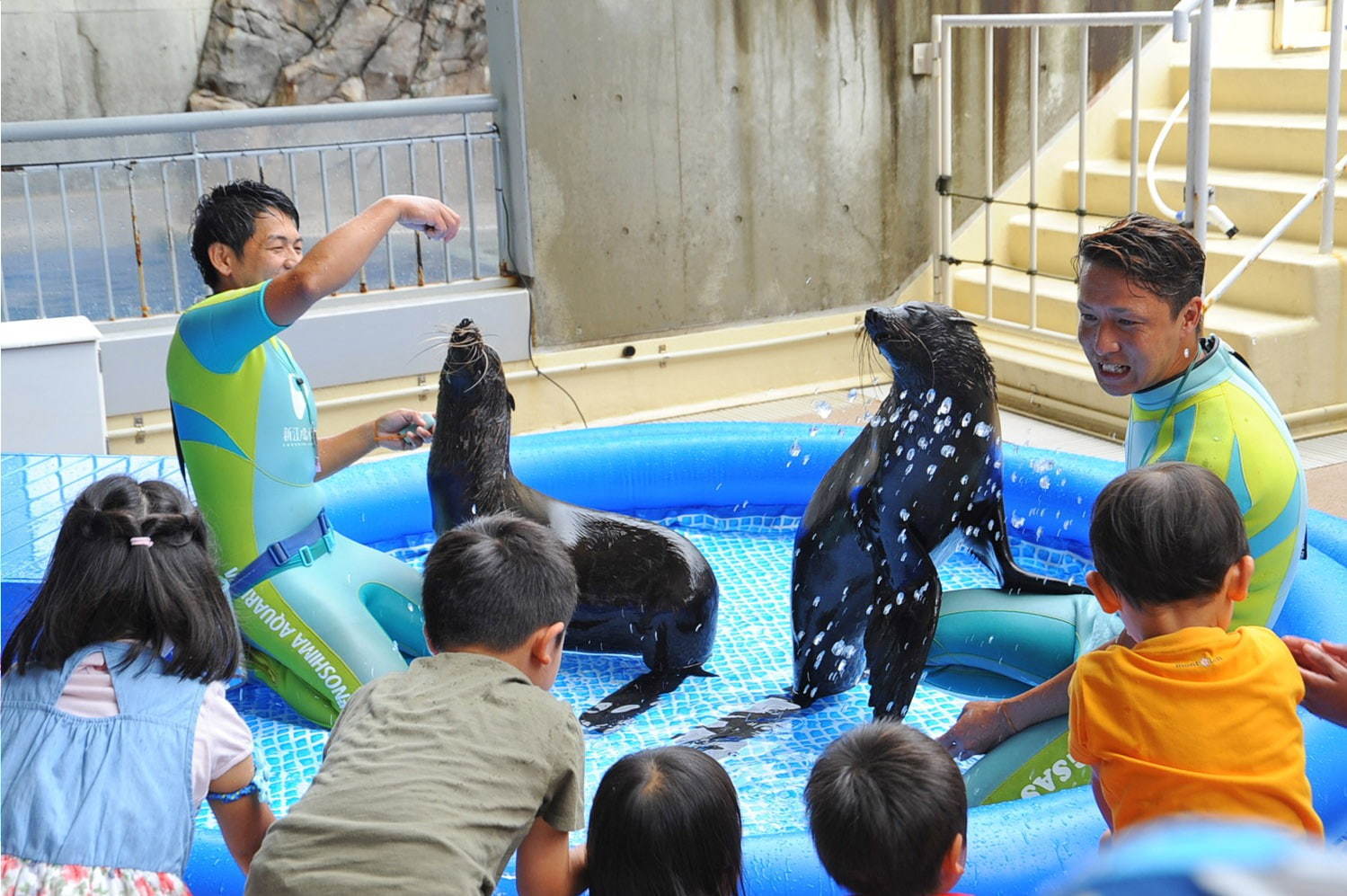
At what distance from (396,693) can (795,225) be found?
618cm

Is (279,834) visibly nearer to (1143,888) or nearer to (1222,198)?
(1143,888)

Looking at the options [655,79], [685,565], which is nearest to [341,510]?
[685,565]

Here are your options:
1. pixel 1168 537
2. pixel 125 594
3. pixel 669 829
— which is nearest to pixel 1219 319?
pixel 1168 537

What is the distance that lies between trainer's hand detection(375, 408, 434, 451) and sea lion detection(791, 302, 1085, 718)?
1.11m

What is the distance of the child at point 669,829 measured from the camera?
2.01 m

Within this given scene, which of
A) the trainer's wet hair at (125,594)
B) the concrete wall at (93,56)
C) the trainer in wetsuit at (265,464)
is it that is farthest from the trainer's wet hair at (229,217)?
the concrete wall at (93,56)

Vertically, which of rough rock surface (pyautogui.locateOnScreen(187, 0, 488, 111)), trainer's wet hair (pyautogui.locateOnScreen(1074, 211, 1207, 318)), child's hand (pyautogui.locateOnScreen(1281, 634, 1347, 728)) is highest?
rough rock surface (pyautogui.locateOnScreen(187, 0, 488, 111))

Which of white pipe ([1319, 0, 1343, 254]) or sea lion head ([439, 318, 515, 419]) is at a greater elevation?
white pipe ([1319, 0, 1343, 254])

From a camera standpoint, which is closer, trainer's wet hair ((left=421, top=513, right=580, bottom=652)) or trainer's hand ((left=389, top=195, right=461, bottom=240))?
trainer's wet hair ((left=421, top=513, right=580, bottom=652))

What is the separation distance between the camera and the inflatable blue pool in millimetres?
2789

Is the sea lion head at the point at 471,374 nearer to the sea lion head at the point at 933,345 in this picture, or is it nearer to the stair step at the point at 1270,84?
the sea lion head at the point at 933,345

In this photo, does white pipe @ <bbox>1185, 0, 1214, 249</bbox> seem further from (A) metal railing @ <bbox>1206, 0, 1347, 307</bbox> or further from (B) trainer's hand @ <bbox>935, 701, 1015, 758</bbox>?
(B) trainer's hand @ <bbox>935, 701, 1015, 758</bbox>

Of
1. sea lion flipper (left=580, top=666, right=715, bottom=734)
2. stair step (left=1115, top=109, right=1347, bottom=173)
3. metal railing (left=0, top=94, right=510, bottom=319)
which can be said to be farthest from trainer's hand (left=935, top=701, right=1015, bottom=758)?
stair step (left=1115, top=109, right=1347, bottom=173)

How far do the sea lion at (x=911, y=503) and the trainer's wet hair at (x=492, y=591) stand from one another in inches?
60.6
